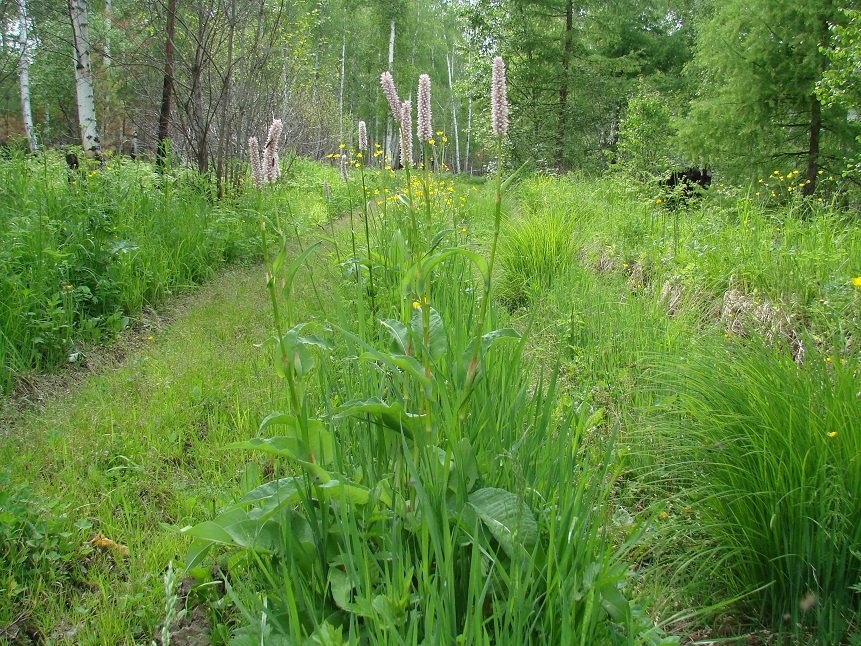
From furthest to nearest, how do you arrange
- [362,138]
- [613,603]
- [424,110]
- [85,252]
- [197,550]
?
[85,252] < [362,138] < [424,110] < [197,550] < [613,603]

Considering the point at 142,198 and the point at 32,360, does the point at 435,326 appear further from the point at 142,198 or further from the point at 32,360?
the point at 142,198

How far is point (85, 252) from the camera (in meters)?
4.00

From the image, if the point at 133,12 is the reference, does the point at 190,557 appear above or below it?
below

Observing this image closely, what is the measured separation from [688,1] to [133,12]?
19.5 metres

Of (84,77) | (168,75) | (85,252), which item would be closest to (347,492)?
(85,252)

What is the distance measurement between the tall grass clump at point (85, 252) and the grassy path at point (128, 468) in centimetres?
44

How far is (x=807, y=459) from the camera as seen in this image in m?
1.57

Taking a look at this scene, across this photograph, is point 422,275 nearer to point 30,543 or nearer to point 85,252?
point 30,543

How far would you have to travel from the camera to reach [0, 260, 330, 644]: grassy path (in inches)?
61.8

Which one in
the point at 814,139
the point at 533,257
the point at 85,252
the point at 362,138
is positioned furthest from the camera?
the point at 814,139

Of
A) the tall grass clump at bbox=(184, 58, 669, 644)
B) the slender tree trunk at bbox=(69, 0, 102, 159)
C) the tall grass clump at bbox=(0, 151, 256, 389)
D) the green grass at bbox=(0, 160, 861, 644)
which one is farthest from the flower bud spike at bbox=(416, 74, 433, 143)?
the slender tree trunk at bbox=(69, 0, 102, 159)

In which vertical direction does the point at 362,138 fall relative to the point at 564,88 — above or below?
below

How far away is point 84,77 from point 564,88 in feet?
41.3

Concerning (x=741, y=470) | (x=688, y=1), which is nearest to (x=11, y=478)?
(x=741, y=470)
